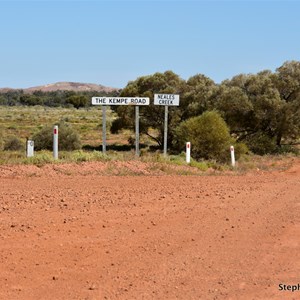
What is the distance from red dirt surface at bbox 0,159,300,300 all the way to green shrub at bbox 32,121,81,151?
21466 millimetres

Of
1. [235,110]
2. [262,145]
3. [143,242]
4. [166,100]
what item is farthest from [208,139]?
[143,242]

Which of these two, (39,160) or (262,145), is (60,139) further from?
(39,160)

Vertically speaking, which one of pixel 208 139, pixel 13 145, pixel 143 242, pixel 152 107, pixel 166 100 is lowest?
pixel 143 242

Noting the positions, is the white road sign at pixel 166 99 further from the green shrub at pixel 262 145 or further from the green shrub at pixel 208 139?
the green shrub at pixel 262 145

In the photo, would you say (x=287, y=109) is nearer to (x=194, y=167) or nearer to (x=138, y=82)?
(x=138, y=82)

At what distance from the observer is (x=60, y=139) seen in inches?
1291

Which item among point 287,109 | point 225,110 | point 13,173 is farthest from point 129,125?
point 13,173

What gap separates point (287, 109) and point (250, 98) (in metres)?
2.56

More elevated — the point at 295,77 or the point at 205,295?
the point at 295,77

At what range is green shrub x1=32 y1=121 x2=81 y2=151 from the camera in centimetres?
3203

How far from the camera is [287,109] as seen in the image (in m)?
30.1

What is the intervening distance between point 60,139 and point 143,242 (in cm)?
2658

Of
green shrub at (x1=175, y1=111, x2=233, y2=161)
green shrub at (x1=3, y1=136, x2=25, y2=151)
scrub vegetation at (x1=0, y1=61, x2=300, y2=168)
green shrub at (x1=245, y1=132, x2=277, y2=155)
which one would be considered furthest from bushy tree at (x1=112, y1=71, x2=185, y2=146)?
green shrub at (x1=175, y1=111, x2=233, y2=161)

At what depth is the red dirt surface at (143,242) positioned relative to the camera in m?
5.43
